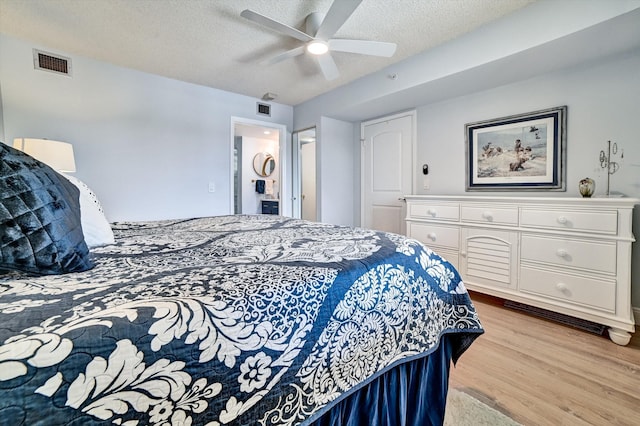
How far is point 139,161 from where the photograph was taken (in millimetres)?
3100

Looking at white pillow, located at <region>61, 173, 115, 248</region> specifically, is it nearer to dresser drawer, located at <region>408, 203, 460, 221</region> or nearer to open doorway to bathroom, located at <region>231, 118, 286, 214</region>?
dresser drawer, located at <region>408, 203, 460, 221</region>

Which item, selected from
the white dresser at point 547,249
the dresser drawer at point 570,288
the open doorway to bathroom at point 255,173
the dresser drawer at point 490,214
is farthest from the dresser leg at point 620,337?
the open doorway to bathroom at point 255,173

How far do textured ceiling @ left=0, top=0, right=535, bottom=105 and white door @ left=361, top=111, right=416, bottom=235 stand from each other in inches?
35.7

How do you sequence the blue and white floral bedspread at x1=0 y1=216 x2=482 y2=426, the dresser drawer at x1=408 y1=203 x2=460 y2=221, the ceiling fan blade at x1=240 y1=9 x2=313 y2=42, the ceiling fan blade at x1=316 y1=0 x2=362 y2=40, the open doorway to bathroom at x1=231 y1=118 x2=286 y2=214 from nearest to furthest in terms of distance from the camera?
the blue and white floral bedspread at x1=0 y1=216 x2=482 y2=426
the ceiling fan blade at x1=316 y1=0 x2=362 y2=40
the ceiling fan blade at x1=240 y1=9 x2=313 y2=42
the dresser drawer at x1=408 y1=203 x2=460 y2=221
the open doorway to bathroom at x1=231 y1=118 x2=286 y2=214

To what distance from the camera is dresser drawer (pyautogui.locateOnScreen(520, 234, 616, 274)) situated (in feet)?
6.47

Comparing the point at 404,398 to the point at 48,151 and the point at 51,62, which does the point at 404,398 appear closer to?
the point at 48,151

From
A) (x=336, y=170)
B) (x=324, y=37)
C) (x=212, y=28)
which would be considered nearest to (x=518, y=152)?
(x=324, y=37)

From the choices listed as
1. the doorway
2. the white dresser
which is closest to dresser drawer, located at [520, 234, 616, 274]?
the white dresser

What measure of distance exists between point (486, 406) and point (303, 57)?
10.0ft

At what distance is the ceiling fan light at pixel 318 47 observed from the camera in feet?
7.20

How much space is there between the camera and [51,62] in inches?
103

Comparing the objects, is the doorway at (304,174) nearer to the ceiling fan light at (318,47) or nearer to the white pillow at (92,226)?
the ceiling fan light at (318,47)

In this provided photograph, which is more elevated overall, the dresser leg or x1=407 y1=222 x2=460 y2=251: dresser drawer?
x1=407 y1=222 x2=460 y2=251: dresser drawer

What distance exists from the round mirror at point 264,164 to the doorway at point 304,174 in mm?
1140
